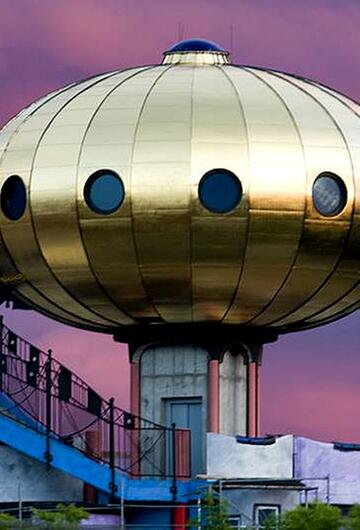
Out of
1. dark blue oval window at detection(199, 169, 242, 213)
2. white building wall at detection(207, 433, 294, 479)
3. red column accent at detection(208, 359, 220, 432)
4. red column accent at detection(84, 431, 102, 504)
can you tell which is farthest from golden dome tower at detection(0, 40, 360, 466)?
white building wall at detection(207, 433, 294, 479)

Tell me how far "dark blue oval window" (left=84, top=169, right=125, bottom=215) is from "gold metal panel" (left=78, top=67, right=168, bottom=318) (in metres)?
0.11

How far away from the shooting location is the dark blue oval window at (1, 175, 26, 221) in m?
77.8

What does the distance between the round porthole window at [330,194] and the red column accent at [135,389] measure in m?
6.27

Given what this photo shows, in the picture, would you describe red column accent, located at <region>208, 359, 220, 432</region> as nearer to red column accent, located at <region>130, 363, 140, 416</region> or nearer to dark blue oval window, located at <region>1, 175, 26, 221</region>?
red column accent, located at <region>130, 363, 140, 416</region>

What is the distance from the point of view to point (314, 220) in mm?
77062

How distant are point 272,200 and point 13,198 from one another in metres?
5.82

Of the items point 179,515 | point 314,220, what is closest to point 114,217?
point 314,220

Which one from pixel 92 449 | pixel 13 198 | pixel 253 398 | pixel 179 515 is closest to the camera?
pixel 179 515

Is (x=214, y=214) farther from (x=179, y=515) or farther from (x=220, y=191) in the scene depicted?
(x=179, y=515)

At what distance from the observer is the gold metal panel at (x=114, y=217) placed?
3014 inches

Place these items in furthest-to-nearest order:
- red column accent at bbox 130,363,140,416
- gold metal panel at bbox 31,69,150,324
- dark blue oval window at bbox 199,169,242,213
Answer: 1. red column accent at bbox 130,363,140,416
2. gold metal panel at bbox 31,69,150,324
3. dark blue oval window at bbox 199,169,242,213

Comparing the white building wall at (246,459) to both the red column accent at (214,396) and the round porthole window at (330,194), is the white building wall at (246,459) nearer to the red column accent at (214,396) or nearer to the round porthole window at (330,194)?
the red column accent at (214,396)

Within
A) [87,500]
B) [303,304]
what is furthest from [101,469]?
[303,304]

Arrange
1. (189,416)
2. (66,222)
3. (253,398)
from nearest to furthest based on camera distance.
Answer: (66,222)
(189,416)
(253,398)
